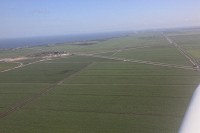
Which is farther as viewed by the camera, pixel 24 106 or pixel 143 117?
pixel 24 106

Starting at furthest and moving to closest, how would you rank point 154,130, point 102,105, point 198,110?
point 102,105, point 154,130, point 198,110

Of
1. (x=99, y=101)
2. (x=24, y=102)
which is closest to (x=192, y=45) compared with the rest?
(x=99, y=101)

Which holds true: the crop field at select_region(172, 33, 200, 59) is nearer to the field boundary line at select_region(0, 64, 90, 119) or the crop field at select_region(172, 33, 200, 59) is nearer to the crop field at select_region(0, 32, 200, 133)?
the crop field at select_region(0, 32, 200, 133)

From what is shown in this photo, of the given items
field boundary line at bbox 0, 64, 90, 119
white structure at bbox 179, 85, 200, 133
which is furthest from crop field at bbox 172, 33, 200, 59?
white structure at bbox 179, 85, 200, 133

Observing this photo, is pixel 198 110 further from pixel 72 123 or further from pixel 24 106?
pixel 24 106

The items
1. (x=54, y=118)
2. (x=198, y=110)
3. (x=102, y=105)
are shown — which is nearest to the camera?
(x=198, y=110)

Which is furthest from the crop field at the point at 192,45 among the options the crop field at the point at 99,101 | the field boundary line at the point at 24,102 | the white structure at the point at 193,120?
the white structure at the point at 193,120

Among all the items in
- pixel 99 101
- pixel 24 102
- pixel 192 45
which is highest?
pixel 192 45

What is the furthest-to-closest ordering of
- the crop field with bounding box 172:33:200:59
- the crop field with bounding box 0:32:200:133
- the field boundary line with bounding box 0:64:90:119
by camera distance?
the crop field with bounding box 172:33:200:59
the field boundary line with bounding box 0:64:90:119
the crop field with bounding box 0:32:200:133

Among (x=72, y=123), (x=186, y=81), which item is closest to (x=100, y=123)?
(x=72, y=123)

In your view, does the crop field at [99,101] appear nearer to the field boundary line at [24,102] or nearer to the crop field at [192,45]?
the field boundary line at [24,102]

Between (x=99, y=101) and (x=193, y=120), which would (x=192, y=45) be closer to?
(x=99, y=101)
